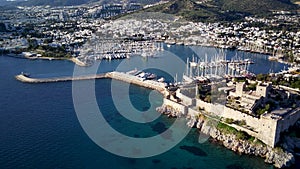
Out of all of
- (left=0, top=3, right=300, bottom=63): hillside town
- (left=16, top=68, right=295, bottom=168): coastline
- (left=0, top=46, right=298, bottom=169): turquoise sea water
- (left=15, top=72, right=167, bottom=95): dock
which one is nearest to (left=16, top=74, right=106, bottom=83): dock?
(left=15, top=72, right=167, bottom=95): dock

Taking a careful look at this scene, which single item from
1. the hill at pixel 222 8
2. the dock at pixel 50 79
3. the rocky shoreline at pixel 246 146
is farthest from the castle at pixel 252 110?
the hill at pixel 222 8

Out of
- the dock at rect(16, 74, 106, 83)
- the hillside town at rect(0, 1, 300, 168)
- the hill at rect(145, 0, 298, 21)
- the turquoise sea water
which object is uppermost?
the hill at rect(145, 0, 298, 21)

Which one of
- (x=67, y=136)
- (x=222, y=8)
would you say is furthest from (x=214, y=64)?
(x=222, y=8)

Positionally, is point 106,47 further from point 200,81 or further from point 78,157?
point 78,157

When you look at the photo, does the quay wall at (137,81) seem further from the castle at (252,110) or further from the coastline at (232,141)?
the castle at (252,110)

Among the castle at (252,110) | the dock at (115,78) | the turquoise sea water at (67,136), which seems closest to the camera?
the turquoise sea water at (67,136)

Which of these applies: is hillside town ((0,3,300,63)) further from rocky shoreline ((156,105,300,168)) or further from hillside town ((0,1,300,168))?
rocky shoreline ((156,105,300,168))
